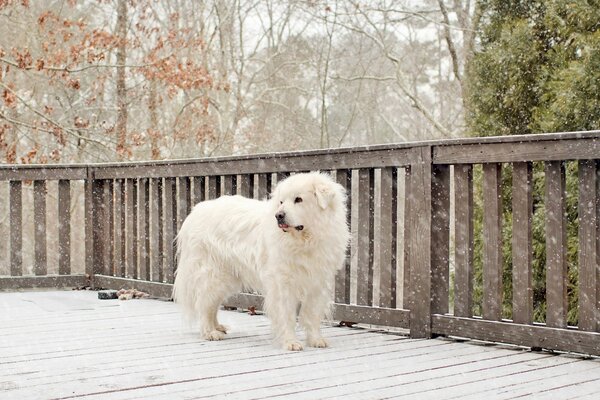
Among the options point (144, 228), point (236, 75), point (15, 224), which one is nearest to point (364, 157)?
point (144, 228)

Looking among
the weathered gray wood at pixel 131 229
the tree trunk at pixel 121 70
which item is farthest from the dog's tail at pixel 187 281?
the tree trunk at pixel 121 70

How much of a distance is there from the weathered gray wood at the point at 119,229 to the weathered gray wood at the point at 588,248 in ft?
13.6

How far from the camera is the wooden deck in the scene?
9.76ft

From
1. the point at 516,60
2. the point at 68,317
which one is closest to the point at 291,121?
the point at 516,60

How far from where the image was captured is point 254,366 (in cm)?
351

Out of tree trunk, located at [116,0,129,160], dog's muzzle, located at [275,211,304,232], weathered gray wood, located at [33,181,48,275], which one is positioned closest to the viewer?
dog's muzzle, located at [275,211,304,232]

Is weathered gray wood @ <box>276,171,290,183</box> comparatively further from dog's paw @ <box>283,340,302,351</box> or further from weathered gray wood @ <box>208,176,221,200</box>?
dog's paw @ <box>283,340,302,351</box>

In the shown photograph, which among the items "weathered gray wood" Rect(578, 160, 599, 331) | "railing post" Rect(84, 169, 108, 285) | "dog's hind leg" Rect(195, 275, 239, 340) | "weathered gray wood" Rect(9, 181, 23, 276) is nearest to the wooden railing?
"weathered gray wood" Rect(578, 160, 599, 331)

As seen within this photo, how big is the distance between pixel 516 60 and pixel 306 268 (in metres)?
4.45

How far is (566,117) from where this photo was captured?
6.57 m

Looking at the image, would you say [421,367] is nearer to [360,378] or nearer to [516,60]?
[360,378]

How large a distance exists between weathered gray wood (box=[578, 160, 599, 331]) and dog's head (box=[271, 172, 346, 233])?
49.1 inches

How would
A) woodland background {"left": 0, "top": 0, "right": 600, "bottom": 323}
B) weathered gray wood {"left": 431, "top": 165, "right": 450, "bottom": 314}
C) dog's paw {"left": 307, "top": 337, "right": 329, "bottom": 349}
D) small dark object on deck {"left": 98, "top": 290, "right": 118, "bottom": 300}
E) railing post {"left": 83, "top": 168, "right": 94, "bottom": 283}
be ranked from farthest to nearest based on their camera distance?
woodland background {"left": 0, "top": 0, "right": 600, "bottom": 323} < railing post {"left": 83, "top": 168, "right": 94, "bottom": 283} < small dark object on deck {"left": 98, "top": 290, "right": 118, "bottom": 300} < weathered gray wood {"left": 431, "top": 165, "right": 450, "bottom": 314} < dog's paw {"left": 307, "top": 337, "right": 329, "bottom": 349}

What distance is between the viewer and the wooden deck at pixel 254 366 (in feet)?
9.76
